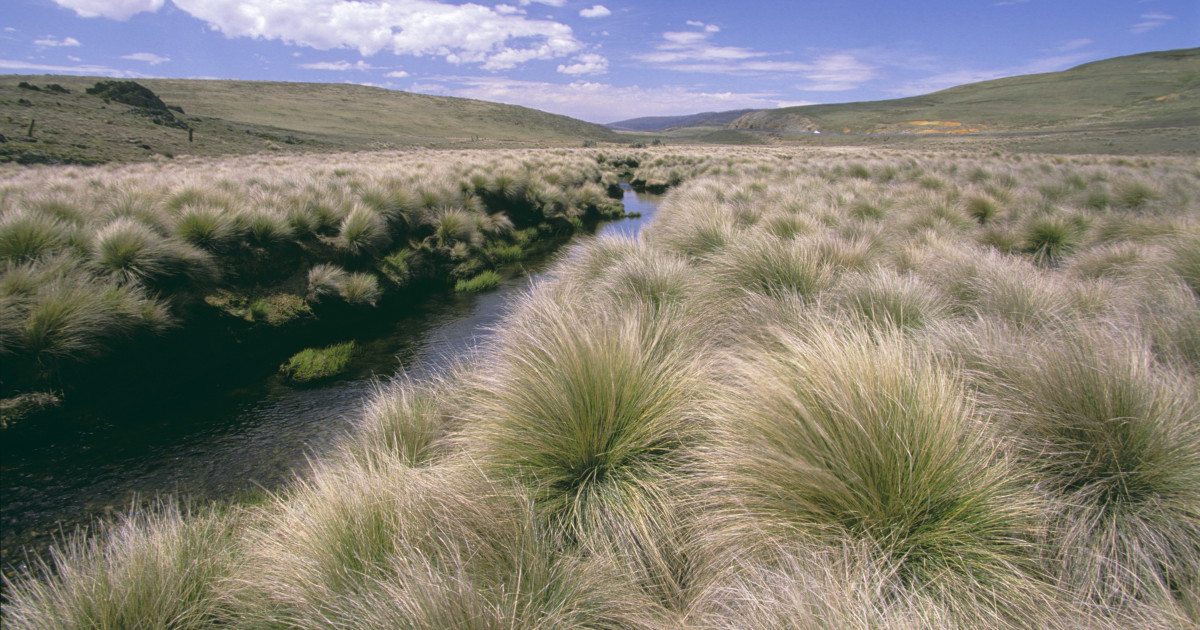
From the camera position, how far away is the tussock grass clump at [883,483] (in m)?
1.69

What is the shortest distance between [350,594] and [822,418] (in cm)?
191

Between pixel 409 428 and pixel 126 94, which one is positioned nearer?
pixel 409 428

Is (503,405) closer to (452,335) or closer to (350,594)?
(350,594)

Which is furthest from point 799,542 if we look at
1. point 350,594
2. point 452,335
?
point 452,335

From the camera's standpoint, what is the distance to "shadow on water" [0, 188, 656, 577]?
3.52m

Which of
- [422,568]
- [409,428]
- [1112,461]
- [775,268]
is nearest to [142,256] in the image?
[409,428]

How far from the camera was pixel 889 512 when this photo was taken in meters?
1.84

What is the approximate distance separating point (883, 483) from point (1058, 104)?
108 meters

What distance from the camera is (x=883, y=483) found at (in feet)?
6.18

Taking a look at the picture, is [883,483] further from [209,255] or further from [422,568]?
[209,255]

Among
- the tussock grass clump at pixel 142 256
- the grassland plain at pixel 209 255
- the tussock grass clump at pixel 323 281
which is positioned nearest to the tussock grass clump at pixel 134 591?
the grassland plain at pixel 209 255

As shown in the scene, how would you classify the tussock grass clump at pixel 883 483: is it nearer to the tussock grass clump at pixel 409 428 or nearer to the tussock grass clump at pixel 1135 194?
the tussock grass clump at pixel 409 428

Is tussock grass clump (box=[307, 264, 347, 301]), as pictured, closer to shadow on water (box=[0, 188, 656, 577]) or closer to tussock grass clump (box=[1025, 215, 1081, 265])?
shadow on water (box=[0, 188, 656, 577])

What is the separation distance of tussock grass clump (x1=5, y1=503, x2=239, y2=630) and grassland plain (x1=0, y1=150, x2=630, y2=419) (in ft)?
12.0
